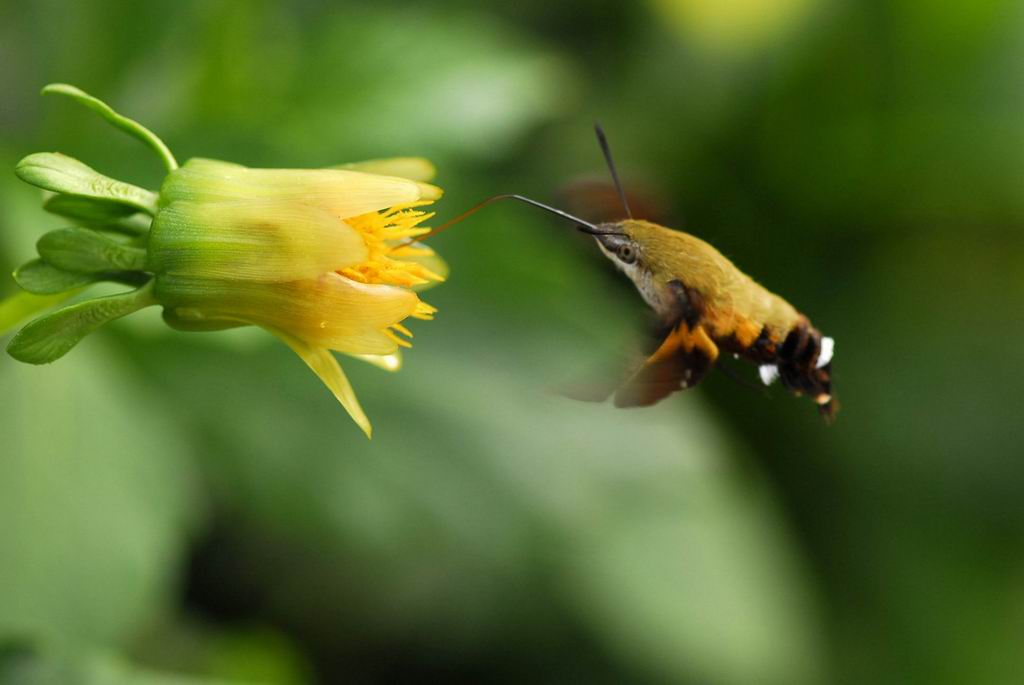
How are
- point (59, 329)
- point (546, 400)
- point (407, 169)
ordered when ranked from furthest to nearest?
point (546, 400), point (407, 169), point (59, 329)

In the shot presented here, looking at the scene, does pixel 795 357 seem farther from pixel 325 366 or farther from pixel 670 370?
pixel 325 366

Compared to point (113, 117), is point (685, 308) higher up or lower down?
higher up

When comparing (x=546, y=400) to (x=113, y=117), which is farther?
(x=546, y=400)

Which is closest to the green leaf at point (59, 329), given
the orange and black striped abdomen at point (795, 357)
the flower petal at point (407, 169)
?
the flower petal at point (407, 169)

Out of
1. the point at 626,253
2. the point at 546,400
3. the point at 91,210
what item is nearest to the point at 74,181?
the point at 91,210

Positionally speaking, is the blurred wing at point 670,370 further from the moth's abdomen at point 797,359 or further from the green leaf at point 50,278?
the green leaf at point 50,278
